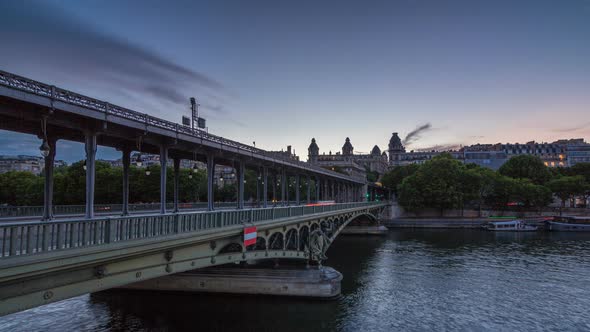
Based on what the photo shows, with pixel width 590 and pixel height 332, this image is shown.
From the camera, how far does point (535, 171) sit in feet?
430

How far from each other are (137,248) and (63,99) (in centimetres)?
680

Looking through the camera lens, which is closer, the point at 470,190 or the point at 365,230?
the point at 365,230

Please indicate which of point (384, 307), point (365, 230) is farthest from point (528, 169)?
point (384, 307)

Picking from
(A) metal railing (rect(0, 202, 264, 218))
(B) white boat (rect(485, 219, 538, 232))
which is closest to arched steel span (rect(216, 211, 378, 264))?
(A) metal railing (rect(0, 202, 264, 218))

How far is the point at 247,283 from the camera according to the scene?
3061 centimetres

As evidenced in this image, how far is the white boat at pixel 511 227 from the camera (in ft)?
290

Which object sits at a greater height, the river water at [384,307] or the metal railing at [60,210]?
the metal railing at [60,210]

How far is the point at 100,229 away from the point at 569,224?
332 ft

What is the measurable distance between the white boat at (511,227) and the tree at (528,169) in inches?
1872

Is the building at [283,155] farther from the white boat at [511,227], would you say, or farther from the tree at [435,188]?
the white boat at [511,227]

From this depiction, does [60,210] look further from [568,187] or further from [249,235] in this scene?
[568,187]

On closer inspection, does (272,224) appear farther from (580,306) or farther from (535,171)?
(535,171)

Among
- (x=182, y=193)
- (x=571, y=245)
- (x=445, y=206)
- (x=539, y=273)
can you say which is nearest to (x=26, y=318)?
(x=539, y=273)

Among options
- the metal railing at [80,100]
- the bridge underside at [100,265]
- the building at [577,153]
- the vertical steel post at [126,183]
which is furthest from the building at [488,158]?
the bridge underside at [100,265]
